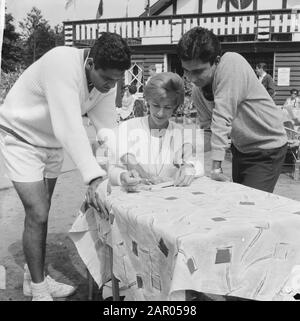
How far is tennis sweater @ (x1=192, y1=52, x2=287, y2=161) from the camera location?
2412 mm

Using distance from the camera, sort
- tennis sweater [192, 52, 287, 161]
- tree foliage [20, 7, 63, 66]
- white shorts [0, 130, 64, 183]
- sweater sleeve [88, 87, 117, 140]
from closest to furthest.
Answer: tennis sweater [192, 52, 287, 161], white shorts [0, 130, 64, 183], sweater sleeve [88, 87, 117, 140], tree foliage [20, 7, 63, 66]

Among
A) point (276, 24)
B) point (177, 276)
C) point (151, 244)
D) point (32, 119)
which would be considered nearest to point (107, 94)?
point (32, 119)

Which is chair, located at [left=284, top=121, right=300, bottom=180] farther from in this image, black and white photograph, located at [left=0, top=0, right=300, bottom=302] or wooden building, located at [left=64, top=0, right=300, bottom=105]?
wooden building, located at [left=64, top=0, right=300, bottom=105]

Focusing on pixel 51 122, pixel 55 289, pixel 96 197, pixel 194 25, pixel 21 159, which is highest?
pixel 194 25

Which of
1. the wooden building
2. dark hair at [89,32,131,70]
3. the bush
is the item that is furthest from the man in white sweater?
the wooden building

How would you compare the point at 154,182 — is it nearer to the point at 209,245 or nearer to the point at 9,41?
the point at 209,245

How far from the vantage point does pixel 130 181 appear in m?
2.20

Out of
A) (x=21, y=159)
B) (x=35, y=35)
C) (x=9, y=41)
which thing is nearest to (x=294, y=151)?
(x=9, y=41)

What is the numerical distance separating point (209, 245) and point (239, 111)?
48.4 inches

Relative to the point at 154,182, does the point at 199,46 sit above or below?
above

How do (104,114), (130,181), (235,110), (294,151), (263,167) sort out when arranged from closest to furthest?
(130,181) < (235,110) < (263,167) < (104,114) < (294,151)

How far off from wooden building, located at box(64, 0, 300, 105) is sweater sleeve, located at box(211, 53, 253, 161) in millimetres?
15246

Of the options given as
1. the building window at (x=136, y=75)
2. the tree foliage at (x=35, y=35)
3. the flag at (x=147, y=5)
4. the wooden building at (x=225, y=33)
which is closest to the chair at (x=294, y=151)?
the tree foliage at (x=35, y=35)

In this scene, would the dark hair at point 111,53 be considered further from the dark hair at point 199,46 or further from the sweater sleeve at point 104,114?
the sweater sleeve at point 104,114
